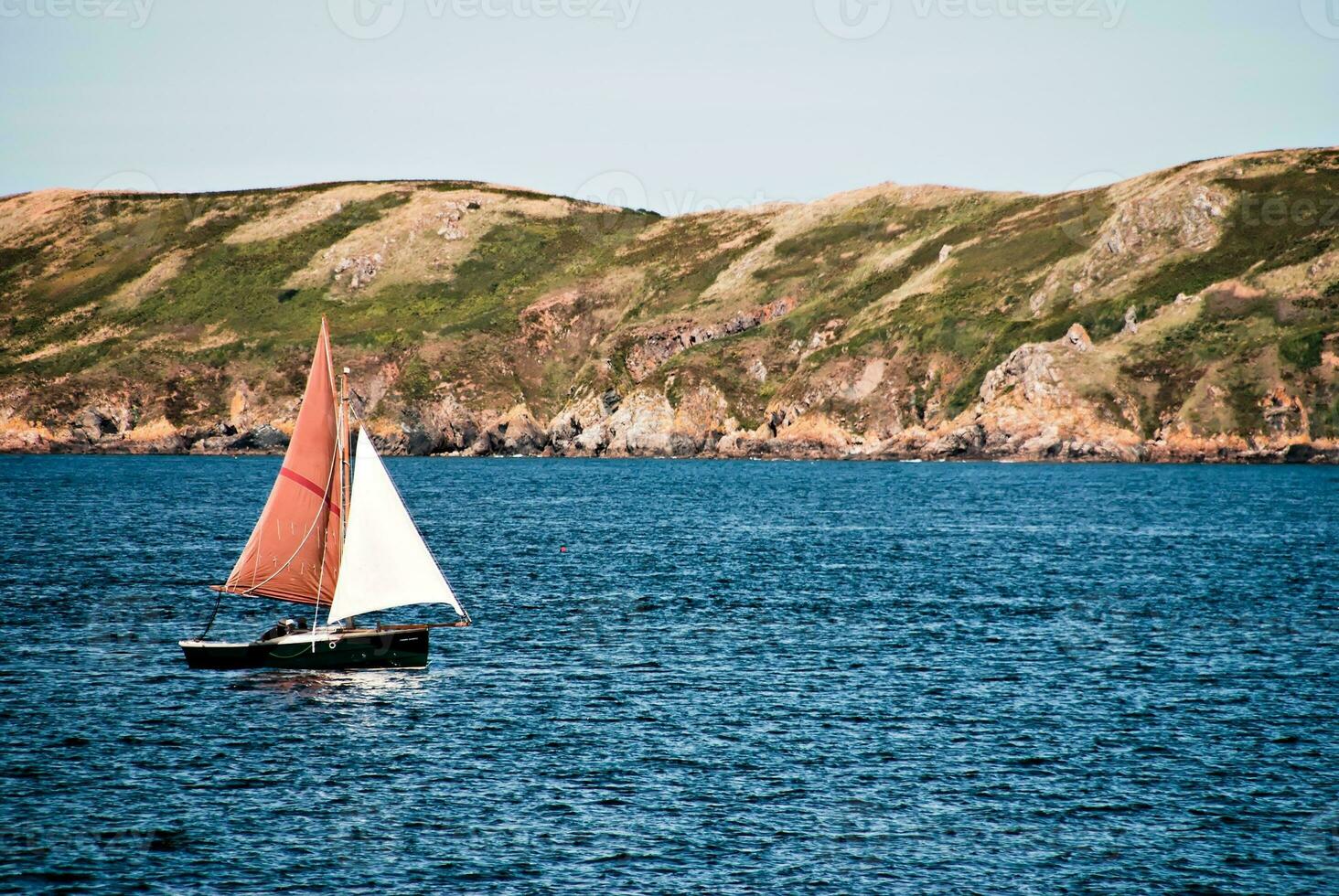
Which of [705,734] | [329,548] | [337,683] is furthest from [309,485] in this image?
[705,734]

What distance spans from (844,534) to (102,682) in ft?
222

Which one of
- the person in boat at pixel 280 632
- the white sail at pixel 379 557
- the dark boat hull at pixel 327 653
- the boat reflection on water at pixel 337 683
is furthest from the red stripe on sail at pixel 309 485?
the boat reflection on water at pixel 337 683

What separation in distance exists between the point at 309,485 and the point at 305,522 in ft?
4.79

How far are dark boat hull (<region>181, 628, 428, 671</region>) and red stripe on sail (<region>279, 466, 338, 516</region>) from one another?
16.4 ft

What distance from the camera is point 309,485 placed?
50.2 m

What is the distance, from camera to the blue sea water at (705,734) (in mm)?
31359

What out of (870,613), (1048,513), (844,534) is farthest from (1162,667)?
(1048,513)

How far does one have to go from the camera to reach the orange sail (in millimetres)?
49750

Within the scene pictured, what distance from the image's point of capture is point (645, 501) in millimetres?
142375

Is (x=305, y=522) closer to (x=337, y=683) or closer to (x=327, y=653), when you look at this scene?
(x=327, y=653)

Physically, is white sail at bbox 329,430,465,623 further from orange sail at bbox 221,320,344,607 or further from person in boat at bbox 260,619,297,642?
person in boat at bbox 260,619,297,642

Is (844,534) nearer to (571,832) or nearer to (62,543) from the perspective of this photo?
(62,543)

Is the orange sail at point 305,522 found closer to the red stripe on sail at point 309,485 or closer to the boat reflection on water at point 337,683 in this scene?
the red stripe on sail at point 309,485

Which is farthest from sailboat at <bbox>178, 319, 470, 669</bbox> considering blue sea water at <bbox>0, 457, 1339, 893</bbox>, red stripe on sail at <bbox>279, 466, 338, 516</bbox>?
blue sea water at <bbox>0, 457, 1339, 893</bbox>
